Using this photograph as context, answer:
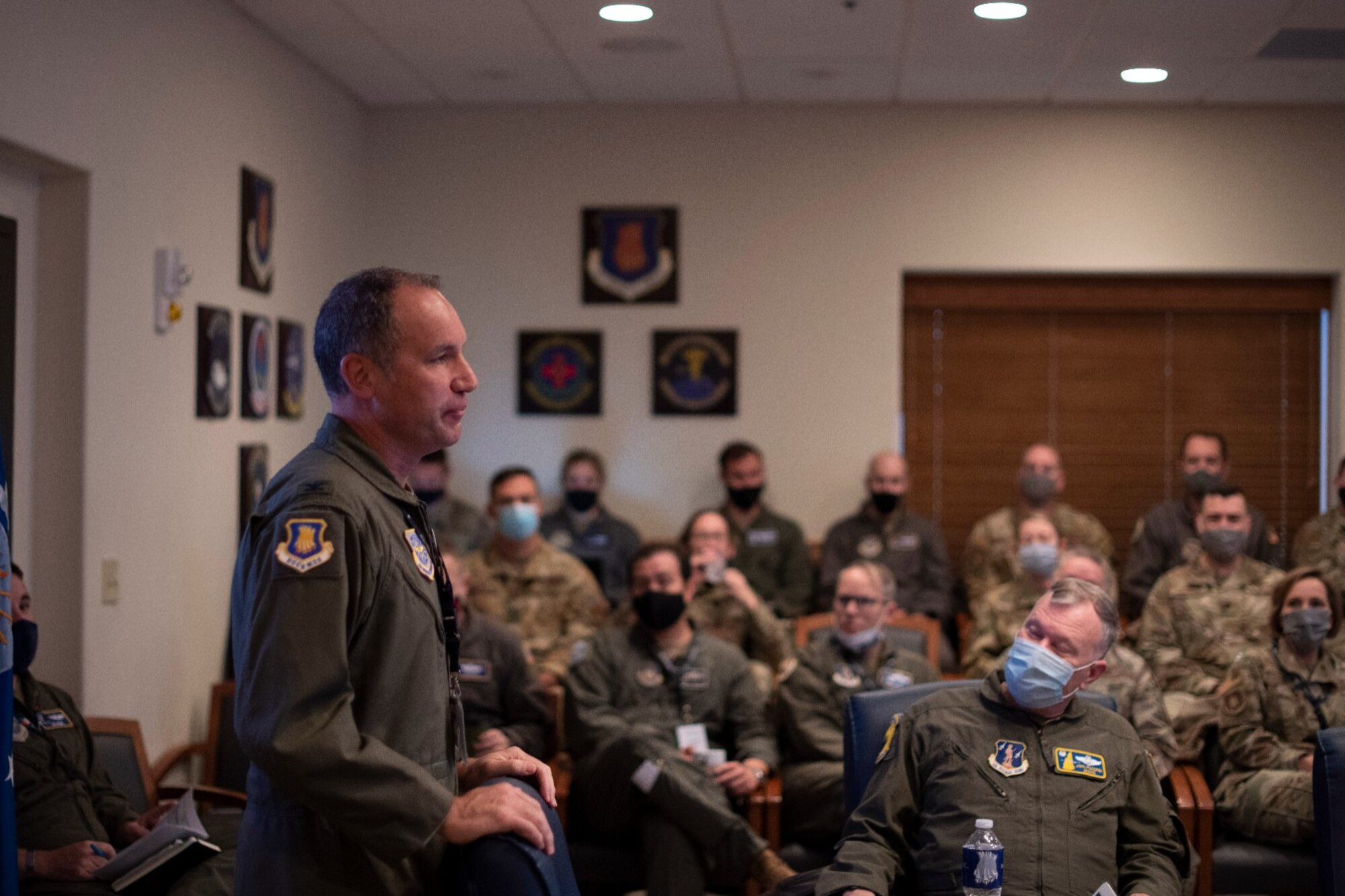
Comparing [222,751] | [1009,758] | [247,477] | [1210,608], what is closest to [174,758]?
A: [222,751]

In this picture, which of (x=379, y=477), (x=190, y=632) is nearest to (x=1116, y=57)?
(x=190, y=632)

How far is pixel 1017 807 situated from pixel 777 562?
3.64m

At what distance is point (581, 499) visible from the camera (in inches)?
269

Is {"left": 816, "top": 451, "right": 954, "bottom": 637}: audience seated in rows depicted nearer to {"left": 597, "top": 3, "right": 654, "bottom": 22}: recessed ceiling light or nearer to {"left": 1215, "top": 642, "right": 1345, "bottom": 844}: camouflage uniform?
{"left": 1215, "top": 642, "right": 1345, "bottom": 844}: camouflage uniform

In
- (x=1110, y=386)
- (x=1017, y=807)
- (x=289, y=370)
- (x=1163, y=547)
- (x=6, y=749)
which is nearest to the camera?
(x=6, y=749)

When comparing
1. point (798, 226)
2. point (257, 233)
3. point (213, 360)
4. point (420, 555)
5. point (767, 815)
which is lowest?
point (767, 815)

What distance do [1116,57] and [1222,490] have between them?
1.86 meters

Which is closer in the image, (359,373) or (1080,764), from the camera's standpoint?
(359,373)

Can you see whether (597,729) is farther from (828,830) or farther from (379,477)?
(379,477)

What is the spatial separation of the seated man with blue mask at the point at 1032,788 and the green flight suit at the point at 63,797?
5.19 ft

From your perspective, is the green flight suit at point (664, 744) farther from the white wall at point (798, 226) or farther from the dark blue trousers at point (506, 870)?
the dark blue trousers at point (506, 870)

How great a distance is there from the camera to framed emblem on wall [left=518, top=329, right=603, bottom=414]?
705 cm

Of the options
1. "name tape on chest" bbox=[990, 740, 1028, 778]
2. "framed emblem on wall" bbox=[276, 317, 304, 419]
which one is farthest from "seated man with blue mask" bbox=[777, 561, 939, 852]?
"framed emblem on wall" bbox=[276, 317, 304, 419]

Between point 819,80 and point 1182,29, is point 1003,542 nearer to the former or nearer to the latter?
point 819,80
